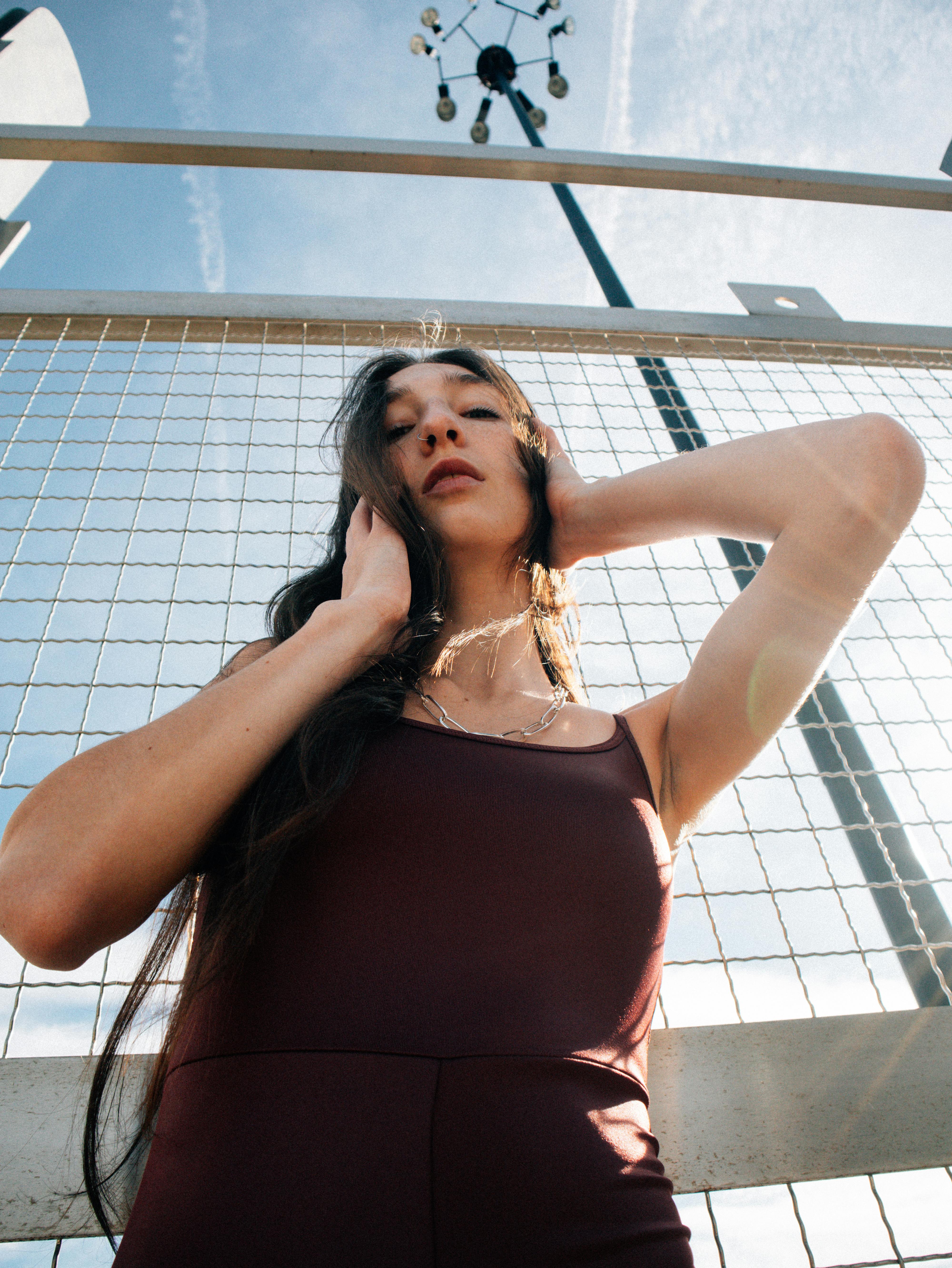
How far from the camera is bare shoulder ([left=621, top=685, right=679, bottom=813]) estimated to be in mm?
1036

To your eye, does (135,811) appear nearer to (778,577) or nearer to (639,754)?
(639,754)

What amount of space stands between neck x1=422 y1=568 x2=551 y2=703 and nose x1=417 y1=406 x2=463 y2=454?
24 centimetres

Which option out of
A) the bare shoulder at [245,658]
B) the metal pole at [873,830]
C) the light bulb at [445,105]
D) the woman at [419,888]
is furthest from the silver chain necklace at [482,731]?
the light bulb at [445,105]

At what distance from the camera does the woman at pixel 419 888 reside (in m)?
0.57

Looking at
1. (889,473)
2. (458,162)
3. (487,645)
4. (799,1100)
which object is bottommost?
(799,1100)

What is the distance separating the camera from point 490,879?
74 centimetres

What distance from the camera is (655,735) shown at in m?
1.08

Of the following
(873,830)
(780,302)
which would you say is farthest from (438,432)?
(780,302)

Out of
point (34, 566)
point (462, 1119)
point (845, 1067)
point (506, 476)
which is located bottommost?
point (845, 1067)

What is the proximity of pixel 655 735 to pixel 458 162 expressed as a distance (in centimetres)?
184

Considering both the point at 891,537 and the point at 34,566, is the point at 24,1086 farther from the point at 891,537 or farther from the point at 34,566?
the point at 891,537

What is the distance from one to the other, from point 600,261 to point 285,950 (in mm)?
2987

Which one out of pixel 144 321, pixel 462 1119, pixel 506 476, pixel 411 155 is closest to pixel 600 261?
pixel 411 155

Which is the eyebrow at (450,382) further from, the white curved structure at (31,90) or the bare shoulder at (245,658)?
the white curved structure at (31,90)
